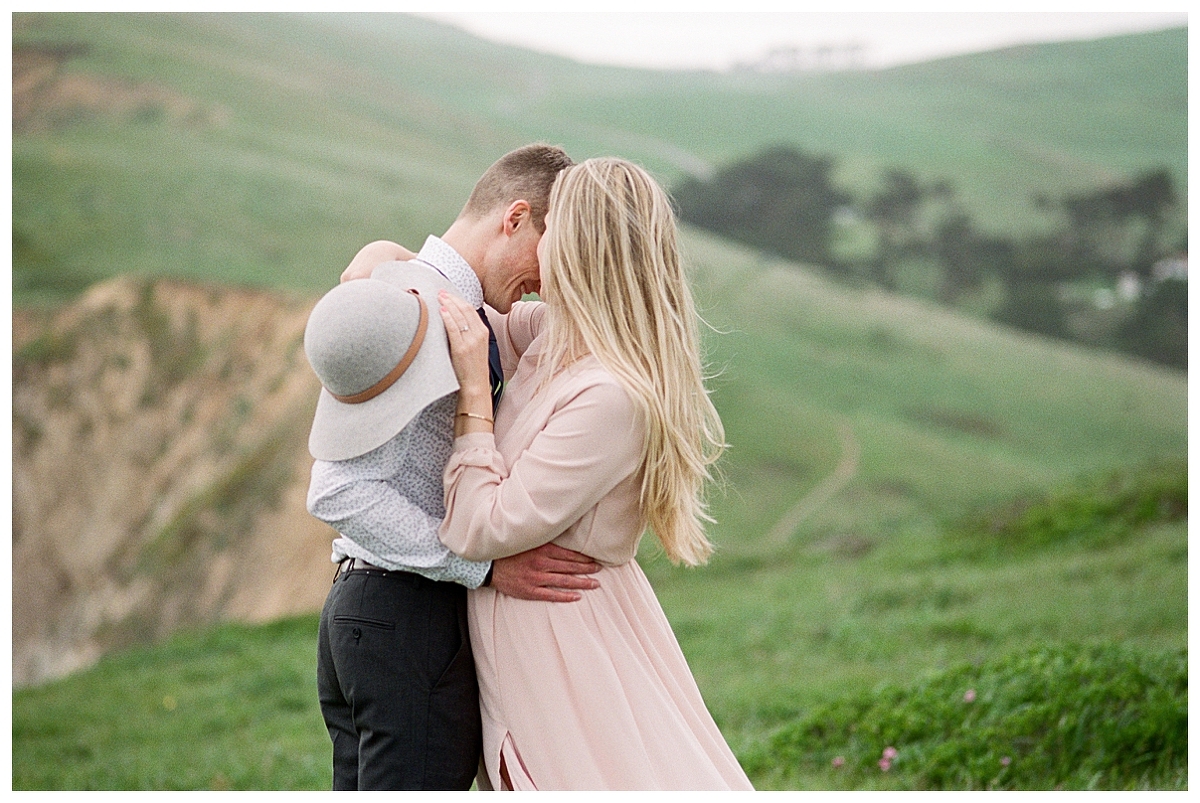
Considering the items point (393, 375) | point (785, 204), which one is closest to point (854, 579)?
point (393, 375)

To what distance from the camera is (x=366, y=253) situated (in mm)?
2691

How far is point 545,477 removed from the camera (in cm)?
229

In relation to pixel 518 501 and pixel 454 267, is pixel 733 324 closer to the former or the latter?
pixel 454 267

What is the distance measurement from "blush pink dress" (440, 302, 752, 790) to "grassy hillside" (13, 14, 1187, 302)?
1147 cm

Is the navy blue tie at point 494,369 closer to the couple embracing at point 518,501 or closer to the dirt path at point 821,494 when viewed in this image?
the couple embracing at point 518,501

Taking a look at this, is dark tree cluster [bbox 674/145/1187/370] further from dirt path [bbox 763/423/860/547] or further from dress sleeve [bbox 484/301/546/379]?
dress sleeve [bbox 484/301/546/379]

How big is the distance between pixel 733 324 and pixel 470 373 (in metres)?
12.9

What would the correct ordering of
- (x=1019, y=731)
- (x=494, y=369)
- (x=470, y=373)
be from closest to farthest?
(x=470, y=373)
(x=494, y=369)
(x=1019, y=731)

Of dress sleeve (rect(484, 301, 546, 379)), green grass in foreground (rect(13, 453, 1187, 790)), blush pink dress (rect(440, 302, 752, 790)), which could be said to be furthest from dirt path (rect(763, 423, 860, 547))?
blush pink dress (rect(440, 302, 752, 790))

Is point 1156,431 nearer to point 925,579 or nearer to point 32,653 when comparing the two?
point 925,579

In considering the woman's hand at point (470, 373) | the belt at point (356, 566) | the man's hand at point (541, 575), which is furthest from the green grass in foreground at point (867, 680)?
the woman's hand at point (470, 373)

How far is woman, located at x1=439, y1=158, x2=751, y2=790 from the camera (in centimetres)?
231

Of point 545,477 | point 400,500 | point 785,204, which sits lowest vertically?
point 785,204

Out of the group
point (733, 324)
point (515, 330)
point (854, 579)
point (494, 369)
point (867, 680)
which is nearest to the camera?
point (494, 369)
